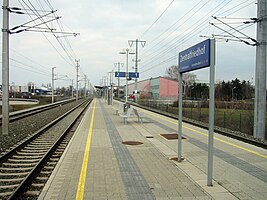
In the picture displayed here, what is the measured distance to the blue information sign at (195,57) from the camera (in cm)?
666

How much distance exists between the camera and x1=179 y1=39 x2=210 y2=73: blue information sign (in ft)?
21.9

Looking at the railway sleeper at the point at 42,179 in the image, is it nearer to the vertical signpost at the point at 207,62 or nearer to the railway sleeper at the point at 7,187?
the railway sleeper at the point at 7,187

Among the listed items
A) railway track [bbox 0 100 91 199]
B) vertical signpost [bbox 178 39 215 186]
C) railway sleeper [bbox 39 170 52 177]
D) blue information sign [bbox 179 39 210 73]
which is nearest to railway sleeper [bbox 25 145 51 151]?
railway track [bbox 0 100 91 199]

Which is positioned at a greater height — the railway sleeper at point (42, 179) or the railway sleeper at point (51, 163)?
the railway sleeper at point (42, 179)

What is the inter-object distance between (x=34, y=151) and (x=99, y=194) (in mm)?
6329

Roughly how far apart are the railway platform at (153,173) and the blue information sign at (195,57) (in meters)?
2.44

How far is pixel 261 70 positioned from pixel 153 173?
9395mm

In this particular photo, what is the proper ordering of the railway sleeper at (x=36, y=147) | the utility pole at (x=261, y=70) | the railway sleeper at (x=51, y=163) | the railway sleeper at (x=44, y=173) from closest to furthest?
the railway sleeper at (x=44, y=173)
the railway sleeper at (x=51, y=163)
the railway sleeper at (x=36, y=147)
the utility pole at (x=261, y=70)

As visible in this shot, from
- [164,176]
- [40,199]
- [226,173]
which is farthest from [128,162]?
[40,199]

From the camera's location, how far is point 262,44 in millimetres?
14500

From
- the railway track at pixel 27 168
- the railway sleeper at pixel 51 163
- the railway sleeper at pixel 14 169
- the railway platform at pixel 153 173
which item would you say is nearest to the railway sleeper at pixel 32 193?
the railway track at pixel 27 168

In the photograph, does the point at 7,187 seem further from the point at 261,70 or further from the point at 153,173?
the point at 261,70

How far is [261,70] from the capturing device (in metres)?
14.6

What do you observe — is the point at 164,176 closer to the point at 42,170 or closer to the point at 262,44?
the point at 42,170
